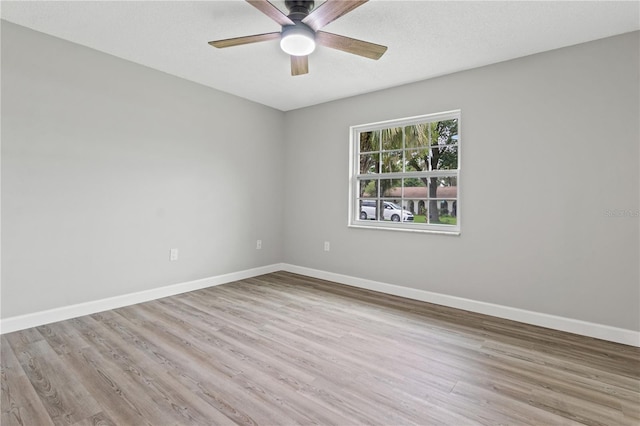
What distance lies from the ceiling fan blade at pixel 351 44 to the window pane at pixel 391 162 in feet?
5.30

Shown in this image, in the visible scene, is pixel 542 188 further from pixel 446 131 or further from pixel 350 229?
pixel 350 229

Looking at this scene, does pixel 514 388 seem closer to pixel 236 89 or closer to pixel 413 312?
pixel 413 312

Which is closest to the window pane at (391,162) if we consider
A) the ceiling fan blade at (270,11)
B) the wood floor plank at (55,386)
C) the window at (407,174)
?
the window at (407,174)

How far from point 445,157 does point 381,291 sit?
1.73m

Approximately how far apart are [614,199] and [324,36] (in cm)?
264

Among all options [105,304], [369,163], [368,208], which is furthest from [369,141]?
[105,304]

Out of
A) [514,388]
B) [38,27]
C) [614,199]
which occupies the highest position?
[38,27]

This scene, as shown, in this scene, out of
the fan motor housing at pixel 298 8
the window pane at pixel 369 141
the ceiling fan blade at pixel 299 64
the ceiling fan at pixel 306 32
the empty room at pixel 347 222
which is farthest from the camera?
the window pane at pixel 369 141

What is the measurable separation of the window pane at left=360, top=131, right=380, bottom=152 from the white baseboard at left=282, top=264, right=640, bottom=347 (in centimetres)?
170

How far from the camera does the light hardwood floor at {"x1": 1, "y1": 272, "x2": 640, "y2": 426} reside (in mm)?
1638

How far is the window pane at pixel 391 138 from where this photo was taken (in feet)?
12.7

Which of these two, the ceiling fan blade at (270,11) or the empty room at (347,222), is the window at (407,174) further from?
the ceiling fan blade at (270,11)

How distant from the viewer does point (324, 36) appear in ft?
7.65

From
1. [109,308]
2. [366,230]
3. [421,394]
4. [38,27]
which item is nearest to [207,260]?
[109,308]
